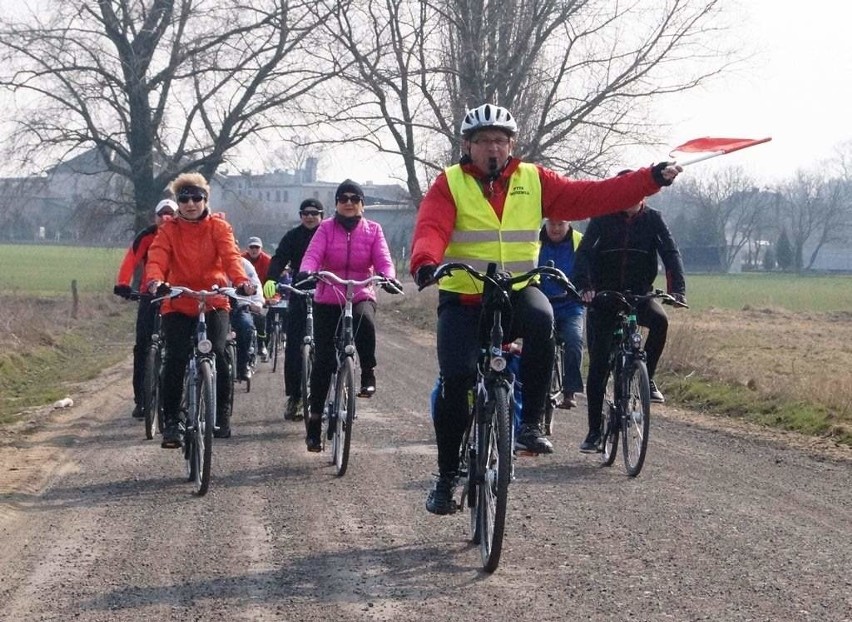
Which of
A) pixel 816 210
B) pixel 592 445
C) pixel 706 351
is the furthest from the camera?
pixel 816 210

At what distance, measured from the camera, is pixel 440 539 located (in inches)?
245

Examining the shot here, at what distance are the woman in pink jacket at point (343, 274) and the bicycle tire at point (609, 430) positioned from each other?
167 centimetres

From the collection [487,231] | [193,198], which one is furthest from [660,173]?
[193,198]

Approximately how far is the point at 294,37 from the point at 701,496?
26.8m

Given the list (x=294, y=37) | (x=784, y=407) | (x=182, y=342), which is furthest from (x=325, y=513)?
(x=294, y=37)

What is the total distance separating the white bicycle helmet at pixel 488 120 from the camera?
19.1 ft

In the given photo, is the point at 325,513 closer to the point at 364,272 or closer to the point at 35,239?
the point at 364,272

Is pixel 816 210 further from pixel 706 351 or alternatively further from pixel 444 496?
pixel 444 496

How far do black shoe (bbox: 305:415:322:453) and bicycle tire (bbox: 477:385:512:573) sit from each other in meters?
3.11

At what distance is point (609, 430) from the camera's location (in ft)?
28.8

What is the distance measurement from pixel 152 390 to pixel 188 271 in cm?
214

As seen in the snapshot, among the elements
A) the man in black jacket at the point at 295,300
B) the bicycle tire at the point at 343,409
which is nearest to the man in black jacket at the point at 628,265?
the bicycle tire at the point at 343,409

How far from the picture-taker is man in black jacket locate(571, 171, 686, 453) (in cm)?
878

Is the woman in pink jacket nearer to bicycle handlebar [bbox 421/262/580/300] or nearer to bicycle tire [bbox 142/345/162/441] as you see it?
bicycle tire [bbox 142/345/162/441]
